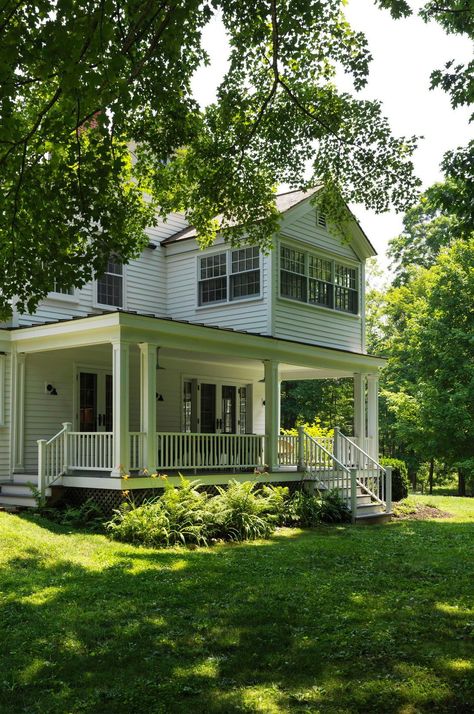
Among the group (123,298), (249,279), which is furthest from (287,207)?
(123,298)

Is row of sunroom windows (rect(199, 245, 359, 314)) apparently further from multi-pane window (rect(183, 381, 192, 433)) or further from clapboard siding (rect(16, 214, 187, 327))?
multi-pane window (rect(183, 381, 192, 433))

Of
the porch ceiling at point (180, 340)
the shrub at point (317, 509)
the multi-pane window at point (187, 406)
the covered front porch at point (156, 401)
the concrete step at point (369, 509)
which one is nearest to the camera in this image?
the porch ceiling at point (180, 340)

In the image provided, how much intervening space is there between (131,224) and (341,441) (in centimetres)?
892

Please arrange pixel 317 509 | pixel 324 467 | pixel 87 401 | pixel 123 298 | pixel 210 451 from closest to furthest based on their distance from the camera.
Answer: pixel 317 509 → pixel 210 451 → pixel 324 467 → pixel 87 401 → pixel 123 298

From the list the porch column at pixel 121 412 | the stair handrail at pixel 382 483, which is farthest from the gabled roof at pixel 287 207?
the porch column at pixel 121 412

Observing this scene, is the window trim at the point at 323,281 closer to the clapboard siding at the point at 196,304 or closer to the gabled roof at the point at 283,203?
the clapboard siding at the point at 196,304

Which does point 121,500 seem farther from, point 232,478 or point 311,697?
point 311,697

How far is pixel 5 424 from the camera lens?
16.1 metres

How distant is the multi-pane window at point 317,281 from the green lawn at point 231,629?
8802 mm

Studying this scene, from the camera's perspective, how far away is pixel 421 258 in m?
43.8

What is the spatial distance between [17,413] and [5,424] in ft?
1.15

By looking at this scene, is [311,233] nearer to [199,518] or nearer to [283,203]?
[283,203]

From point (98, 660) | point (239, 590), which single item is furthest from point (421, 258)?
point (98, 660)

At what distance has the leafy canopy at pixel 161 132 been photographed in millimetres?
7250
